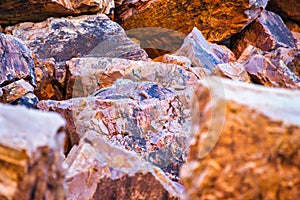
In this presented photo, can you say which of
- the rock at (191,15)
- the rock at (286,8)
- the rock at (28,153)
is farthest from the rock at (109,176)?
the rock at (286,8)

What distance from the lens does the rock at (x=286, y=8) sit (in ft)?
26.4

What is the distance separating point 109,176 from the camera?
214 centimetres

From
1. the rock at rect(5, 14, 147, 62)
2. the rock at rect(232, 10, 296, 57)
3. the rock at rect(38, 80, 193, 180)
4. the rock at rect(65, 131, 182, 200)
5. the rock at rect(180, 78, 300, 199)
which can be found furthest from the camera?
the rock at rect(232, 10, 296, 57)

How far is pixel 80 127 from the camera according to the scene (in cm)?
334

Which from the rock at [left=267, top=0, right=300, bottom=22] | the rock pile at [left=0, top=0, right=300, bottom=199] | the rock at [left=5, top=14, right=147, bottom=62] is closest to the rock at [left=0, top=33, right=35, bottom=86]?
the rock pile at [left=0, top=0, right=300, bottom=199]

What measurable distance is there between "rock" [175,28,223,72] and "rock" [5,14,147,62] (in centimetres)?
55

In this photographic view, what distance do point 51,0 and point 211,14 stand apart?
254 centimetres

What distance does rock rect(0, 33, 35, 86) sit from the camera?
12.7 feet

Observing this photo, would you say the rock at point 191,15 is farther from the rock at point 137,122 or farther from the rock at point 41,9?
the rock at point 137,122

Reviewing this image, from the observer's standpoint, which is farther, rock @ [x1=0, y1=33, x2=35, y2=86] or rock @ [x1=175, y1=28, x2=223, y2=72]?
rock @ [x1=175, y1=28, x2=223, y2=72]

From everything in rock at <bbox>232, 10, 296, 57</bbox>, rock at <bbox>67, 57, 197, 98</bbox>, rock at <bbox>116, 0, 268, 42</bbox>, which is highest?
rock at <bbox>67, 57, 197, 98</bbox>

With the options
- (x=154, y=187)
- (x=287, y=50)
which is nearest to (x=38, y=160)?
(x=154, y=187)

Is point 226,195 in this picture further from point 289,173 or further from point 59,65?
point 59,65

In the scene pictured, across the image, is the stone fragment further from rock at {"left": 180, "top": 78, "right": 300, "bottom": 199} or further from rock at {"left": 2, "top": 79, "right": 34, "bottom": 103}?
rock at {"left": 180, "top": 78, "right": 300, "bottom": 199}
